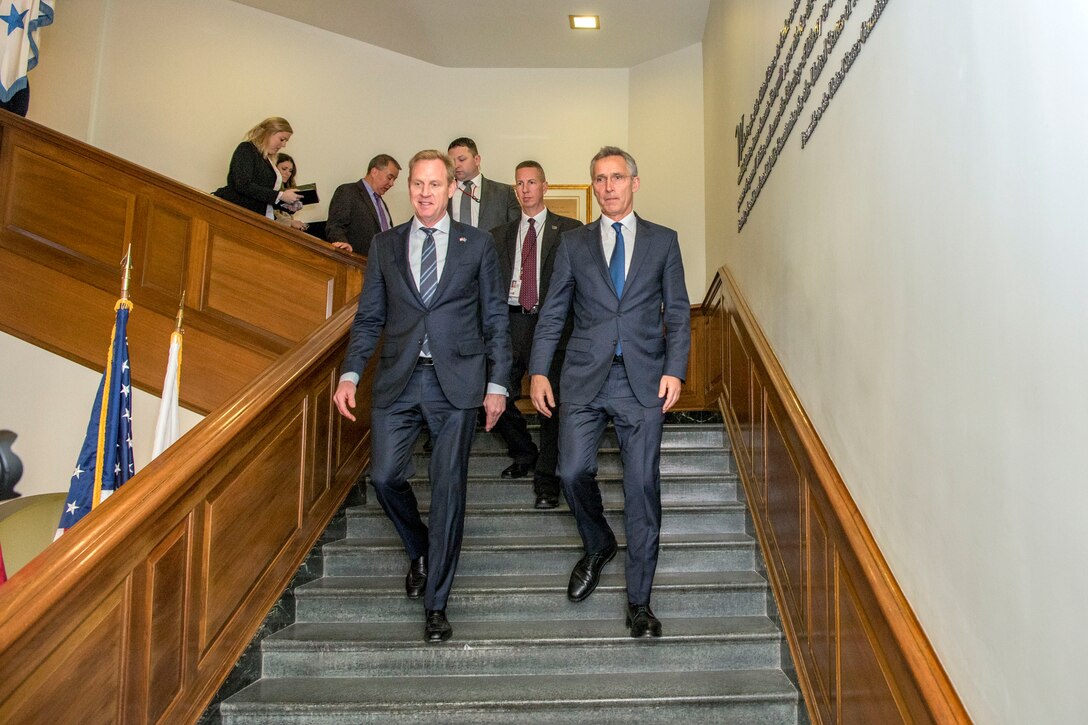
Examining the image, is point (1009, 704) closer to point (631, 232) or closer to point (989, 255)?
point (989, 255)

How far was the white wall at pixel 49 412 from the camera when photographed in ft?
14.1

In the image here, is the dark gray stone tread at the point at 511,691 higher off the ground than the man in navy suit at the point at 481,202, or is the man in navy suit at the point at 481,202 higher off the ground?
the man in navy suit at the point at 481,202

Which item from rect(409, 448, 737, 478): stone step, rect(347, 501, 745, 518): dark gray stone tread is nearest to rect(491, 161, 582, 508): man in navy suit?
rect(409, 448, 737, 478): stone step

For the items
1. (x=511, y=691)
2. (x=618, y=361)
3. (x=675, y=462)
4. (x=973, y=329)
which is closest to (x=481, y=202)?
(x=675, y=462)

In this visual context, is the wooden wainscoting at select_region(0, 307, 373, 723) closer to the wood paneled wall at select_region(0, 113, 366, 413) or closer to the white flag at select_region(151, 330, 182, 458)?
the white flag at select_region(151, 330, 182, 458)

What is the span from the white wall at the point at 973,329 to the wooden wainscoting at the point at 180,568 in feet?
6.06

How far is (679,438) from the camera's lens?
4625mm

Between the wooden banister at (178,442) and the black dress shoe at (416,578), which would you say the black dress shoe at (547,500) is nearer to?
the black dress shoe at (416,578)

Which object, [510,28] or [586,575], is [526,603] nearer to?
[586,575]

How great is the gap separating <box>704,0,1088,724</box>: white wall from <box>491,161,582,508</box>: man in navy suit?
5.76 feet

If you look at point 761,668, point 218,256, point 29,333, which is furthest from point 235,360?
point 761,668

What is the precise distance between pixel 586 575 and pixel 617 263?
1.13 m

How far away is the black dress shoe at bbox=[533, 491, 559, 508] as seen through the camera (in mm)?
3922

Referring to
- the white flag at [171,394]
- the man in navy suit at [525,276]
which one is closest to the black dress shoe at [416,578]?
the man in navy suit at [525,276]
